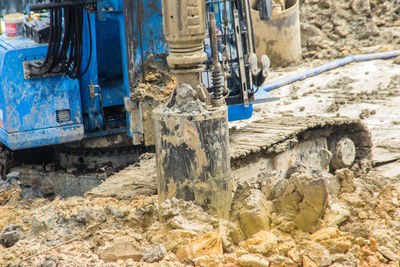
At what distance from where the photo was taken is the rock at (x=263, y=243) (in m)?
3.46

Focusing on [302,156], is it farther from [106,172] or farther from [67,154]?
[67,154]

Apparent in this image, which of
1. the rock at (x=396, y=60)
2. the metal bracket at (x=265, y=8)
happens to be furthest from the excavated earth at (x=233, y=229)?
the rock at (x=396, y=60)

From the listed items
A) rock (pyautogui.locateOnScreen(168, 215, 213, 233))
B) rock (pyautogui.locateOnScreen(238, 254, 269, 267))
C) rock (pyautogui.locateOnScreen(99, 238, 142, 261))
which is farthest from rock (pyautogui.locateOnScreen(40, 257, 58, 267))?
rock (pyautogui.locateOnScreen(238, 254, 269, 267))

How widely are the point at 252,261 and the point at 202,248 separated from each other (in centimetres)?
30

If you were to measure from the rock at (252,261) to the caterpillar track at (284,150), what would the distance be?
1.42 metres

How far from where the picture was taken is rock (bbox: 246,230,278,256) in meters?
3.46

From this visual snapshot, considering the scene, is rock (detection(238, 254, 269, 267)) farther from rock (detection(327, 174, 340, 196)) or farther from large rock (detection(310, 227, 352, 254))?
rock (detection(327, 174, 340, 196))

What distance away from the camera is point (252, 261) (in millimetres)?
3391

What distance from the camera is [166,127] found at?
12.0 ft

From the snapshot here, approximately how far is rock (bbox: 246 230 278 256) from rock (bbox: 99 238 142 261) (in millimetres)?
641

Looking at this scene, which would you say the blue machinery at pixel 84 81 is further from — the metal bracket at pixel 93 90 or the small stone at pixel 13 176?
the small stone at pixel 13 176

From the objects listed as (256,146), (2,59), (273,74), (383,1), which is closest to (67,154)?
(2,59)

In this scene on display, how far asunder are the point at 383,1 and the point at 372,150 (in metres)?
7.27

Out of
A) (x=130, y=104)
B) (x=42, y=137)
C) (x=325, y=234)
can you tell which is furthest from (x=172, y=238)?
(x=42, y=137)
